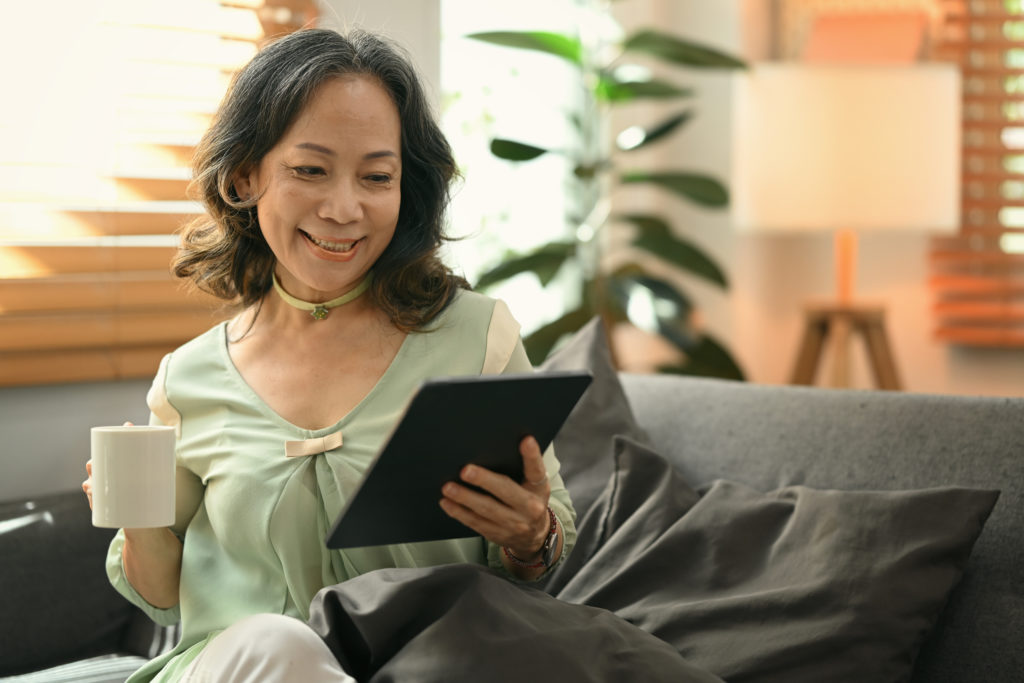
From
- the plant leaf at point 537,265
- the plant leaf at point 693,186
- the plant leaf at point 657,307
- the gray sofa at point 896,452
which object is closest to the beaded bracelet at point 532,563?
the gray sofa at point 896,452

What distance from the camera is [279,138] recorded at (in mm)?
1410

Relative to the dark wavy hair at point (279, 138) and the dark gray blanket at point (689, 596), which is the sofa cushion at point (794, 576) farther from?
the dark wavy hair at point (279, 138)

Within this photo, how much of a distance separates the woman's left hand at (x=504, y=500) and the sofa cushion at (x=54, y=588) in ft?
2.66

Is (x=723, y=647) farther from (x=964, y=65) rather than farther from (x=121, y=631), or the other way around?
(x=964, y=65)

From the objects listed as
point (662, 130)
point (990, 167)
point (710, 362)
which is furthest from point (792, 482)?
point (990, 167)

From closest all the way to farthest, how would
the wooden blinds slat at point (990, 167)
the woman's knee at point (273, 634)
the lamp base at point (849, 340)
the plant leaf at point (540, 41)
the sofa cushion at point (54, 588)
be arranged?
the woman's knee at point (273, 634) < the sofa cushion at point (54, 588) < the plant leaf at point (540, 41) < the lamp base at point (849, 340) < the wooden blinds slat at point (990, 167)

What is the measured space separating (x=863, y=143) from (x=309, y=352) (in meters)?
1.96

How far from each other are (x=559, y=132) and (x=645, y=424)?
1824mm

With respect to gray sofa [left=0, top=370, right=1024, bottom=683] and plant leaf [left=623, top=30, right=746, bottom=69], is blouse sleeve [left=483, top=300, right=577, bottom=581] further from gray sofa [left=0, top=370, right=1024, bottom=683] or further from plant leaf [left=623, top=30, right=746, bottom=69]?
plant leaf [left=623, top=30, right=746, bottom=69]

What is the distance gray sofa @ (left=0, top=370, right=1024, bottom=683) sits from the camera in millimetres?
1465

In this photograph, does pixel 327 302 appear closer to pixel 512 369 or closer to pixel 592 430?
pixel 512 369

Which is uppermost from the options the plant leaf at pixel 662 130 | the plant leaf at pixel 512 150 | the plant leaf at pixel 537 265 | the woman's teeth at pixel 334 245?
the plant leaf at pixel 662 130

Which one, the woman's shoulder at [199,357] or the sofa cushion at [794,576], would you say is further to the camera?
the woman's shoulder at [199,357]

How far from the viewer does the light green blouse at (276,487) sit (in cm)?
140
